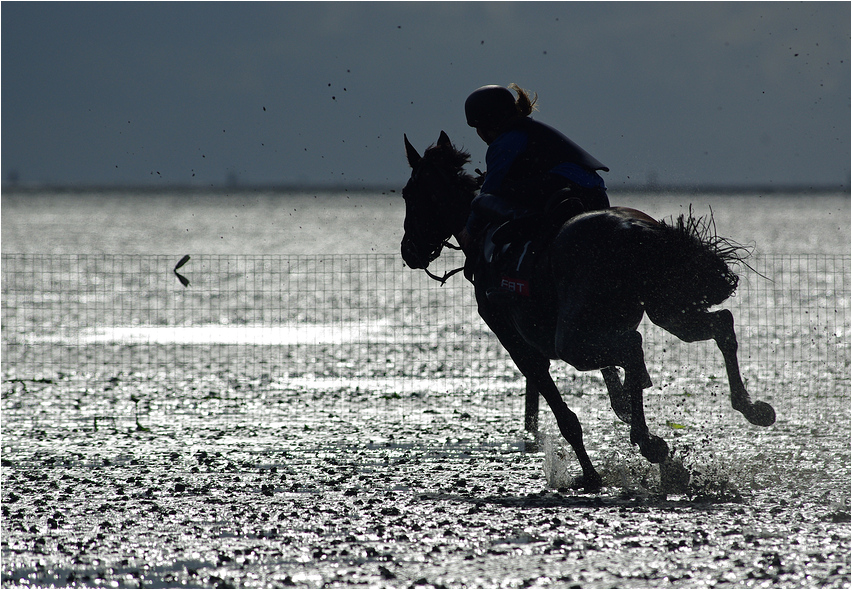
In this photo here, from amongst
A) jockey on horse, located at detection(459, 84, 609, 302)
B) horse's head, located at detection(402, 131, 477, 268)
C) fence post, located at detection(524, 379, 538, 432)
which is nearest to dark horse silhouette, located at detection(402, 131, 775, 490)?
jockey on horse, located at detection(459, 84, 609, 302)

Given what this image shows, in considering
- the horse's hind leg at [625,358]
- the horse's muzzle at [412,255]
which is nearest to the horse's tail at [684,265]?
the horse's hind leg at [625,358]

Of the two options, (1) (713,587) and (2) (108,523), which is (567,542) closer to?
(1) (713,587)

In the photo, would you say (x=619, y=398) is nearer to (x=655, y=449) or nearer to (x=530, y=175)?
(x=655, y=449)

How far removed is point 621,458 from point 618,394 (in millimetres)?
1324

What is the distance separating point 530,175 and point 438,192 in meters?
1.19

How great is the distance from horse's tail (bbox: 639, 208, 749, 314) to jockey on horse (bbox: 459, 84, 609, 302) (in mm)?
767

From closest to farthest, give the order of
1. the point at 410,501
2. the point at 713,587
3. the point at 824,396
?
1. the point at 713,587
2. the point at 410,501
3. the point at 824,396

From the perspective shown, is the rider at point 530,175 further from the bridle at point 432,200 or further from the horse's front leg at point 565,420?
the horse's front leg at point 565,420

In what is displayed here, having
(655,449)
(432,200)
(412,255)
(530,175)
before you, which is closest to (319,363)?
(412,255)

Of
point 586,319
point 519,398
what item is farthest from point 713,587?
point 519,398

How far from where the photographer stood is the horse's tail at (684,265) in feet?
22.7

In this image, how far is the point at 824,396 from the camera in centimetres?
1176

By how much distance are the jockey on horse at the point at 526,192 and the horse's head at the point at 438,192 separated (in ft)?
2.00

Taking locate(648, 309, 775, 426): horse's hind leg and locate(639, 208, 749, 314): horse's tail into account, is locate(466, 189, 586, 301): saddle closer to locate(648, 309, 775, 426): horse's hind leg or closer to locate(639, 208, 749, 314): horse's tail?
locate(639, 208, 749, 314): horse's tail
